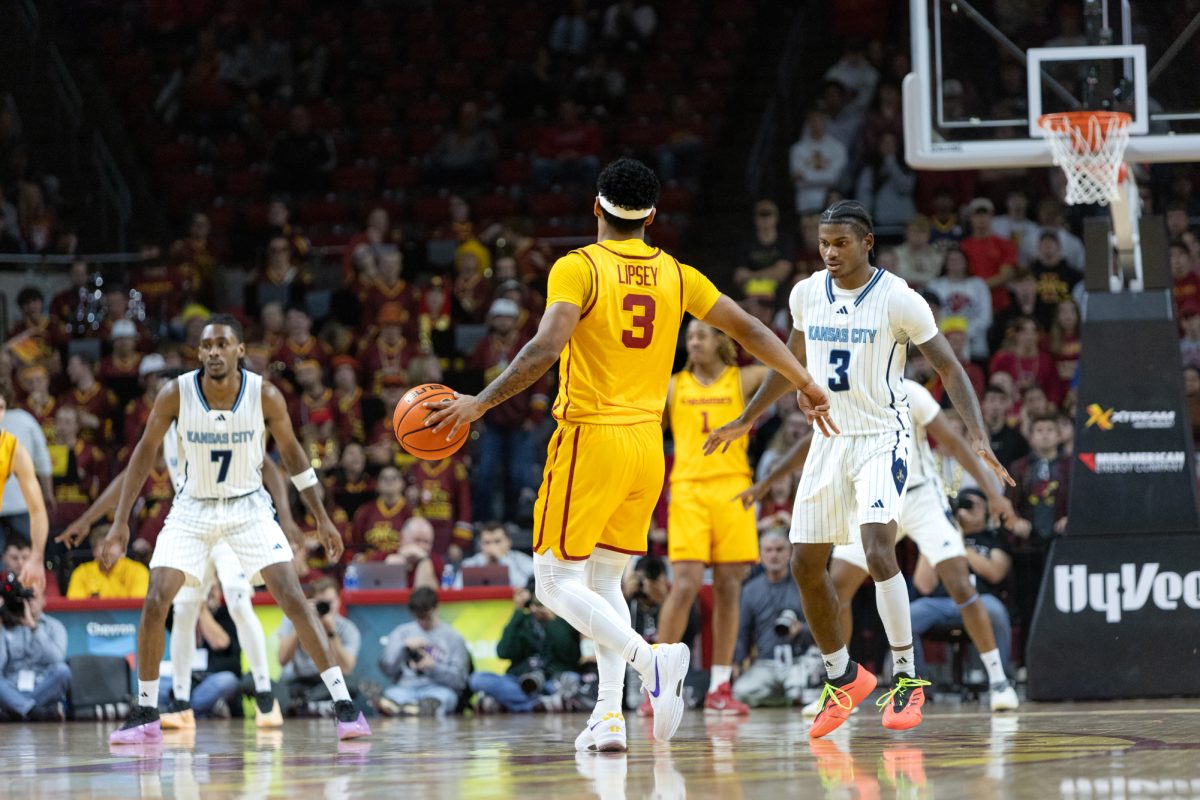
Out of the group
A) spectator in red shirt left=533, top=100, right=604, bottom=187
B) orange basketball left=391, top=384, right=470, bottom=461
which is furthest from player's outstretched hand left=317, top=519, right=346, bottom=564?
spectator in red shirt left=533, top=100, right=604, bottom=187

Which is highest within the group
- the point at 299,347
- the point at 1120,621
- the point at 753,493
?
the point at 299,347

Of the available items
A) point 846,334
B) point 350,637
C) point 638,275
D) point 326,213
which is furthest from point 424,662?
point 326,213

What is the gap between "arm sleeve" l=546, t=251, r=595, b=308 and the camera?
691 centimetres

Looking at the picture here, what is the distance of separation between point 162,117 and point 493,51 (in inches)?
169

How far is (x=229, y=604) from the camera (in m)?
10.9

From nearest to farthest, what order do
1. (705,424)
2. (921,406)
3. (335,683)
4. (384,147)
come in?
(335,683)
(921,406)
(705,424)
(384,147)

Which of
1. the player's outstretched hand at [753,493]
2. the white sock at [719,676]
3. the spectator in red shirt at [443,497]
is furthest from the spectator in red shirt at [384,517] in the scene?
the player's outstretched hand at [753,493]

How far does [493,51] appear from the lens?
21.5m

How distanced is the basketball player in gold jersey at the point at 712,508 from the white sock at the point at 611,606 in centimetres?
311

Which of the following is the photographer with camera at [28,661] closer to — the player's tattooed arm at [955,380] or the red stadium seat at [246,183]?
the player's tattooed arm at [955,380]

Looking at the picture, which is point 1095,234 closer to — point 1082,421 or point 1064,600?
point 1082,421

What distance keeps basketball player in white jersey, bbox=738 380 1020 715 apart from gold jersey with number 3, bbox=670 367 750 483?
2.28 ft

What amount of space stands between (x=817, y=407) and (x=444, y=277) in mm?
10585

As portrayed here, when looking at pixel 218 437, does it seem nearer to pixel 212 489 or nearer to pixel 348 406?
pixel 212 489
